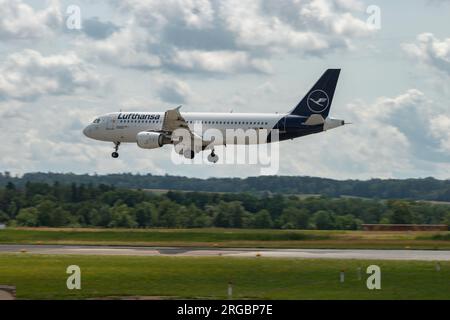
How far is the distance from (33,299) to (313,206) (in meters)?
93.5

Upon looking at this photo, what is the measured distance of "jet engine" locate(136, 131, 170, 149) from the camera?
291ft

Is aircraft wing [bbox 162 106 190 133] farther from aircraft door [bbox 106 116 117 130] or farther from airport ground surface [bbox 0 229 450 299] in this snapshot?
airport ground surface [bbox 0 229 450 299]

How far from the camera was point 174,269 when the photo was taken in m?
53.8

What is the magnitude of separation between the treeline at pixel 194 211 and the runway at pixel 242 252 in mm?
43973

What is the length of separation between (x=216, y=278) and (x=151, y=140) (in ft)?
130

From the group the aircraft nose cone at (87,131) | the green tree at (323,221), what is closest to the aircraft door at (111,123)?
the aircraft nose cone at (87,131)

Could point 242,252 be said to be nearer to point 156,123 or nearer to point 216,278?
point 216,278

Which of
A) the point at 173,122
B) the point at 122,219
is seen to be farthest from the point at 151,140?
the point at 122,219

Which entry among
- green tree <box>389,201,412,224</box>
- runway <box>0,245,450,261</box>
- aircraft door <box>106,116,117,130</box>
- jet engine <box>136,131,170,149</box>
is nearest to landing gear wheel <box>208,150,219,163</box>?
jet engine <box>136,131,170,149</box>

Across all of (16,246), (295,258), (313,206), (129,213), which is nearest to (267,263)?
(295,258)

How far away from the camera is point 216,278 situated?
165 feet

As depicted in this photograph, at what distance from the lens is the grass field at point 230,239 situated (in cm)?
7425

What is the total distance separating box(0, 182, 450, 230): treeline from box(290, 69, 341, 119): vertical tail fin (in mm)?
24009
